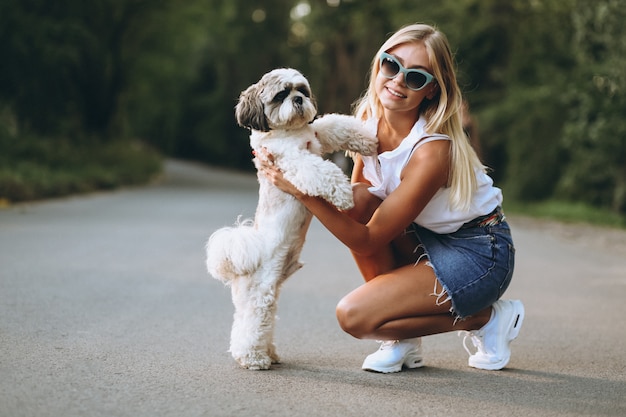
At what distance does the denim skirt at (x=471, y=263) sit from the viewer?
399cm

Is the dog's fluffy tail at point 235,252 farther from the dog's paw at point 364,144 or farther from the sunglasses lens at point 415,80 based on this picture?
the sunglasses lens at point 415,80

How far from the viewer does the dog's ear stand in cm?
387

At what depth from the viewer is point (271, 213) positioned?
4.03 meters

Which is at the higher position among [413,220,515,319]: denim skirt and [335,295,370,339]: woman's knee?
[413,220,515,319]: denim skirt

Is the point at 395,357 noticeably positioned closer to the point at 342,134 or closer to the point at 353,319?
the point at 353,319

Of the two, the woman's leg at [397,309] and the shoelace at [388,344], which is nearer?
the woman's leg at [397,309]

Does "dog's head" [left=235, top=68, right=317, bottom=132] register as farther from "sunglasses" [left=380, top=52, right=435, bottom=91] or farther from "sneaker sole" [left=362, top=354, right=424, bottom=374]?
"sneaker sole" [left=362, top=354, right=424, bottom=374]

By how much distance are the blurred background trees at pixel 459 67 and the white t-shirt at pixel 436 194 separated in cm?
867

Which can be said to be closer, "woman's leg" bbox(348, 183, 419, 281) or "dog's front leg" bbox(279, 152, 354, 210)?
"dog's front leg" bbox(279, 152, 354, 210)

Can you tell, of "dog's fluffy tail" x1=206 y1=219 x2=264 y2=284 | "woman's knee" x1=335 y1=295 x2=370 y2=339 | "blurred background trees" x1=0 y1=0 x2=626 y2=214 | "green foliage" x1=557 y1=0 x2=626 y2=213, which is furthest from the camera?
"blurred background trees" x1=0 y1=0 x2=626 y2=214

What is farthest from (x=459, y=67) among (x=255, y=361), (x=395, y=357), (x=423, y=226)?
(x=255, y=361)

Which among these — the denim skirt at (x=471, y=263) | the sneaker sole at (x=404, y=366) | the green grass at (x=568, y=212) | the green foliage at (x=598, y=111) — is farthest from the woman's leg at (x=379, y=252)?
the green grass at (x=568, y=212)

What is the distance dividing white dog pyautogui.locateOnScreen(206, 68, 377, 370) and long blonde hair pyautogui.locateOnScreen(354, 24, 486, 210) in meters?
0.57

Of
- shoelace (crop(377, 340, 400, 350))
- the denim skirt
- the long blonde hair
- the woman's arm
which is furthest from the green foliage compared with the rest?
shoelace (crop(377, 340, 400, 350))
